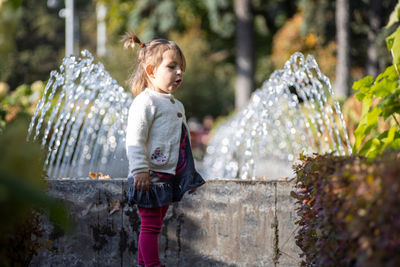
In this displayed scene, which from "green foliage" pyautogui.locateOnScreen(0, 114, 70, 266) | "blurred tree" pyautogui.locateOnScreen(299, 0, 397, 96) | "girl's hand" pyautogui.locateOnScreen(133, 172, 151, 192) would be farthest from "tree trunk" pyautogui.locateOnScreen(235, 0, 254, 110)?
"green foliage" pyautogui.locateOnScreen(0, 114, 70, 266)

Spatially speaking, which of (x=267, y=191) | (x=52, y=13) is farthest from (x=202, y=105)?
(x=52, y=13)

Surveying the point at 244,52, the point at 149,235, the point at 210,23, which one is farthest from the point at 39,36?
the point at 149,235

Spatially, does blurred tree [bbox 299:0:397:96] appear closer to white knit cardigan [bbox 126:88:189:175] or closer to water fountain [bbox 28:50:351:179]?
water fountain [bbox 28:50:351:179]

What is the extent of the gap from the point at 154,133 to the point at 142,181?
28 centimetres

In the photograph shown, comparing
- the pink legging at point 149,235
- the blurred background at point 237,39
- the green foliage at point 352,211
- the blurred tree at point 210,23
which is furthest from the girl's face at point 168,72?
the blurred tree at point 210,23

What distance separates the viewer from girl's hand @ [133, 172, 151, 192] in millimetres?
2699

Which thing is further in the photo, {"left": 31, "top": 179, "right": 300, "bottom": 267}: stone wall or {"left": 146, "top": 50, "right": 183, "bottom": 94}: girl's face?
{"left": 31, "top": 179, "right": 300, "bottom": 267}: stone wall

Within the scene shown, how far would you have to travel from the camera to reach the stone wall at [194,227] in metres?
3.25

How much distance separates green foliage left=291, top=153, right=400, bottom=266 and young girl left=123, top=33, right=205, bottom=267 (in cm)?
67

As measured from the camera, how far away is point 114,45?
18062mm

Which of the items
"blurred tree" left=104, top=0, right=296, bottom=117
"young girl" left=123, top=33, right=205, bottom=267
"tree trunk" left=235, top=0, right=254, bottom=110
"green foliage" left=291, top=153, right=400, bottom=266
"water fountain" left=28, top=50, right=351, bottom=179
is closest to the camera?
"green foliage" left=291, top=153, right=400, bottom=266

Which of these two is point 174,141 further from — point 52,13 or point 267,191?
point 52,13

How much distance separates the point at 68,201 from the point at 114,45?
15.3 meters

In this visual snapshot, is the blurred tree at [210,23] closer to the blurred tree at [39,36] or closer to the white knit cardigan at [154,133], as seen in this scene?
the white knit cardigan at [154,133]
